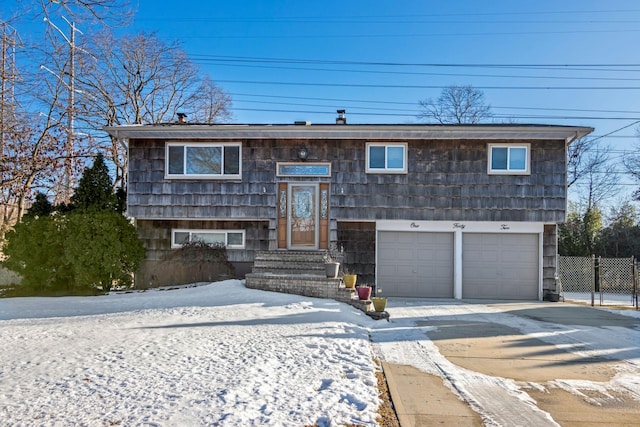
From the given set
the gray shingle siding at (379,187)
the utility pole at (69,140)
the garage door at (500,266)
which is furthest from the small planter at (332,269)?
the utility pole at (69,140)

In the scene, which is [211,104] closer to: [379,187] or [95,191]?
[95,191]

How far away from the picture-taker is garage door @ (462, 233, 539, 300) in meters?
13.1

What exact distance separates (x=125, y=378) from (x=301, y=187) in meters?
9.00

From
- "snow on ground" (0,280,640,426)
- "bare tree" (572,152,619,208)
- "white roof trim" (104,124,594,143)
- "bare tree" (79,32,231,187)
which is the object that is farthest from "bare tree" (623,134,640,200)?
"bare tree" (79,32,231,187)

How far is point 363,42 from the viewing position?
17828mm

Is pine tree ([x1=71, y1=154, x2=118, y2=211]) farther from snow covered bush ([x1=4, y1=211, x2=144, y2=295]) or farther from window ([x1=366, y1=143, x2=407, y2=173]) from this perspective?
window ([x1=366, y1=143, x2=407, y2=173])

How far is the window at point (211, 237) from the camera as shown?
13.2 m

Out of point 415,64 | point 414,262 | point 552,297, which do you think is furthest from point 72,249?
point 415,64

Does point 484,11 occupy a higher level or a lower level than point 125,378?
higher

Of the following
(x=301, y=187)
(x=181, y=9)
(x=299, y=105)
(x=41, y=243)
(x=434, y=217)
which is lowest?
(x=41, y=243)

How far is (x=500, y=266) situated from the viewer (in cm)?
1317

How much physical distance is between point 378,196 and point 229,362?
27.8 ft

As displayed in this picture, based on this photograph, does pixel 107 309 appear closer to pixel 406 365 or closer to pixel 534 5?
pixel 406 365

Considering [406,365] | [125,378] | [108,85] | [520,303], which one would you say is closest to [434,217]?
[520,303]
